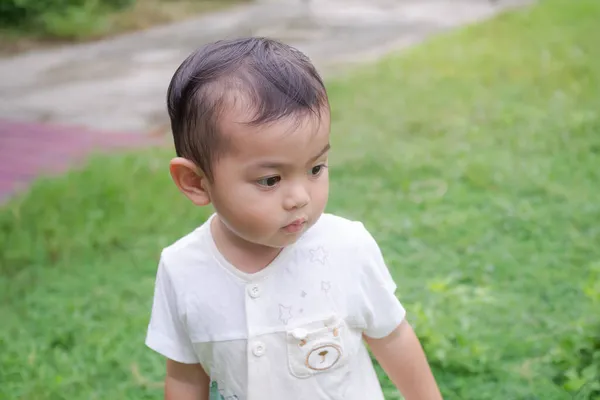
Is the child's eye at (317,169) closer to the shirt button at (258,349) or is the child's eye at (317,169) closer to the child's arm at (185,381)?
the shirt button at (258,349)

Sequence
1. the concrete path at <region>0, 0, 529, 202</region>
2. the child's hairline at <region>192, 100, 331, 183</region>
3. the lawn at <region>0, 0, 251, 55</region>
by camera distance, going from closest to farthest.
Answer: the child's hairline at <region>192, 100, 331, 183</region>
the concrete path at <region>0, 0, 529, 202</region>
the lawn at <region>0, 0, 251, 55</region>

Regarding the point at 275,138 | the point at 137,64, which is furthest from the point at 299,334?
the point at 137,64

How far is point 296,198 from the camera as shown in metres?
1.44

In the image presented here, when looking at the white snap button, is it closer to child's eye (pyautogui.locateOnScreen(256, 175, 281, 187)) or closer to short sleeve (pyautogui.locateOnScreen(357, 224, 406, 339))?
short sleeve (pyautogui.locateOnScreen(357, 224, 406, 339))

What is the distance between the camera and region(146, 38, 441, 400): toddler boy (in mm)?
1419

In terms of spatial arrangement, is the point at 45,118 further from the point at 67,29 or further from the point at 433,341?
the point at 433,341

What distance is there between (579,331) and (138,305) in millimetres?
1679

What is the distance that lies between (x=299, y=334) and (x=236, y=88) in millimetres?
477

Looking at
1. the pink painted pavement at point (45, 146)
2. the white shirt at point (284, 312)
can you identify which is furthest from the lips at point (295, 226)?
the pink painted pavement at point (45, 146)

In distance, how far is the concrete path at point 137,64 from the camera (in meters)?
5.63

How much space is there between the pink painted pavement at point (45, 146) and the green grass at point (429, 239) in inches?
13.1

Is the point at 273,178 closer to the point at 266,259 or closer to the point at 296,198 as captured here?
the point at 296,198

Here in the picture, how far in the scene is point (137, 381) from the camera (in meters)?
2.71

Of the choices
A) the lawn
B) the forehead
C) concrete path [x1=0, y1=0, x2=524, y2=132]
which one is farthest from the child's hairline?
the lawn
